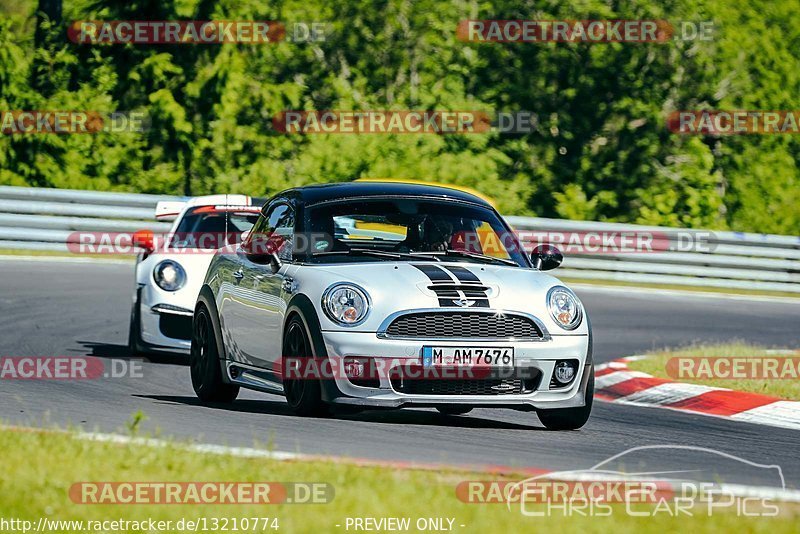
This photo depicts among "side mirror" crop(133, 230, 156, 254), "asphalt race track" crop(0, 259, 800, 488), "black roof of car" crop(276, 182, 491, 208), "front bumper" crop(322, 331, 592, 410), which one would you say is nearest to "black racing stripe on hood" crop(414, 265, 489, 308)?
"front bumper" crop(322, 331, 592, 410)

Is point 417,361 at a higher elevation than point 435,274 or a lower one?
lower

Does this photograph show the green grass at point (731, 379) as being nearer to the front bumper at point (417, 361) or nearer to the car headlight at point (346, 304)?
the front bumper at point (417, 361)

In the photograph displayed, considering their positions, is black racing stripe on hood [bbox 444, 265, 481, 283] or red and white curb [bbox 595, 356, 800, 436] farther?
red and white curb [bbox 595, 356, 800, 436]

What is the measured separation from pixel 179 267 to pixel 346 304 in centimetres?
445

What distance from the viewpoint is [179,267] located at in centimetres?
1263

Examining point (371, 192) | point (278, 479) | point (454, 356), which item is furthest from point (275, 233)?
point (278, 479)

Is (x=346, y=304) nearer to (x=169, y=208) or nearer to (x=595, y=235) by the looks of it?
(x=169, y=208)

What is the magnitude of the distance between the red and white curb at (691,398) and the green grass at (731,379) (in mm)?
162

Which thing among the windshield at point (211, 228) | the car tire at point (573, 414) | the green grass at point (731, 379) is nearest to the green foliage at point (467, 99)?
the green grass at point (731, 379)

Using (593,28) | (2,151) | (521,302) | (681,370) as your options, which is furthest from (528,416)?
(593,28)

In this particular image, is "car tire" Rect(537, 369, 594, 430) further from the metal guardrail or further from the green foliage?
the green foliage

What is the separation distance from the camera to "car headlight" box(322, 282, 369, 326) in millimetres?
8445

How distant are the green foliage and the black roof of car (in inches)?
676

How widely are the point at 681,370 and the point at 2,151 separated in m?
16.1
